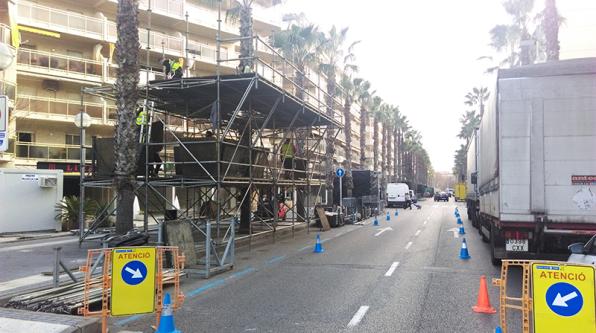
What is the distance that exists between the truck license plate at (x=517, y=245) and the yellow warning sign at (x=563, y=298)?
527 centimetres

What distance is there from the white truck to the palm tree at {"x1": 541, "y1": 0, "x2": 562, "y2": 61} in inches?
577

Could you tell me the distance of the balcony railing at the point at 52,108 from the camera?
2816 cm

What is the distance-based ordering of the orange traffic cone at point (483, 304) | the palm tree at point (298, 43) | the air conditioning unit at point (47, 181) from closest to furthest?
the orange traffic cone at point (483, 304)
the air conditioning unit at point (47, 181)
the palm tree at point (298, 43)

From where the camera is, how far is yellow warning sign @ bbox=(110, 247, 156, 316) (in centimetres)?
584

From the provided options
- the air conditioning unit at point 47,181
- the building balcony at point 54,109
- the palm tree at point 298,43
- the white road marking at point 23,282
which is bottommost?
the white road marking at point 23,282

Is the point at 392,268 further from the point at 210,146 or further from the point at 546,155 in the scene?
the point at 210,146

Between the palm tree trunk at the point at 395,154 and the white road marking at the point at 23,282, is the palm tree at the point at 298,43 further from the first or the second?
the palm tree trunk at the point at 395,154

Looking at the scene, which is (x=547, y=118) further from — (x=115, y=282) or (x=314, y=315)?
(x=115, y=282)

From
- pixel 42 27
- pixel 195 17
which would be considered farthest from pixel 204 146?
pixel 195 17

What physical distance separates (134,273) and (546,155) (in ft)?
24.3

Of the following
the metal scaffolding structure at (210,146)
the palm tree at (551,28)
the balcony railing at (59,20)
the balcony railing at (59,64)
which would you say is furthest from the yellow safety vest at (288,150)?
the balcony railing at (59,20)

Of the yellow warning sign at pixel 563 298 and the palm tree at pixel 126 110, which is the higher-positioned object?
the palm tree at pixel 126 110

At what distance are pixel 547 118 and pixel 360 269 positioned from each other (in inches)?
191

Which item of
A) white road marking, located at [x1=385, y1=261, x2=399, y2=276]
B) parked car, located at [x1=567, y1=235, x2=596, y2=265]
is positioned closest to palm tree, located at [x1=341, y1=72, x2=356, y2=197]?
white road marking, located at [x1=385, y1=261, x2=399, y2=276]
